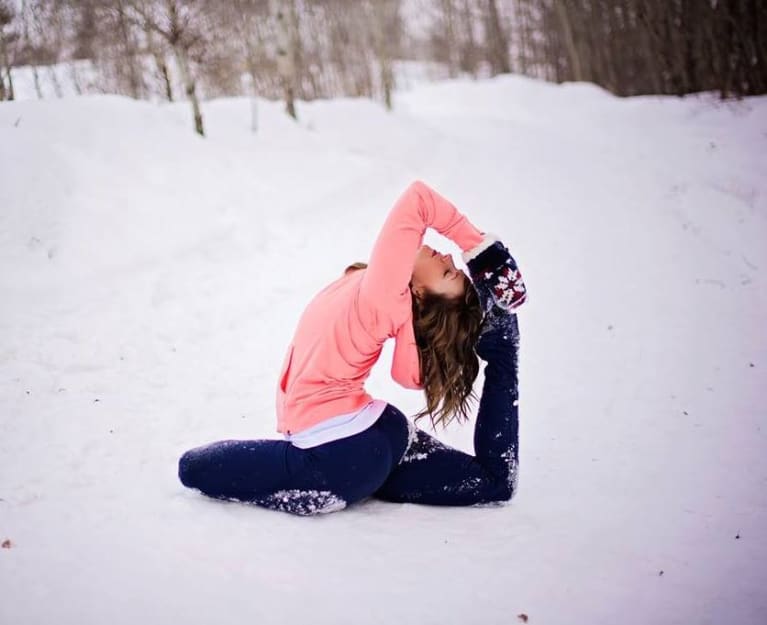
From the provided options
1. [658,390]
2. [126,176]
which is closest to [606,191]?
[658,390]

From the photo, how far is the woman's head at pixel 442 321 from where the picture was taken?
2.45 m

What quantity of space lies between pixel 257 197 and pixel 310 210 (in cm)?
70

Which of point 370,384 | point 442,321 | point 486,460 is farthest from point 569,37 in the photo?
point 486,460

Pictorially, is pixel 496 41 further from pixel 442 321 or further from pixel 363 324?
pixel 363 324

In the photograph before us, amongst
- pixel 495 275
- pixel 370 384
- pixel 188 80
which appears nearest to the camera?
pixel 495 275

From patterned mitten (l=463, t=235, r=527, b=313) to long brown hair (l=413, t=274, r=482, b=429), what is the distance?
0.23 ft

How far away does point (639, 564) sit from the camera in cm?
216

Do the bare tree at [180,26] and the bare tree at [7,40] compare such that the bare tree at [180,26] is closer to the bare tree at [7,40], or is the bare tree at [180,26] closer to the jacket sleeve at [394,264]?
the bare tree at [7,40]

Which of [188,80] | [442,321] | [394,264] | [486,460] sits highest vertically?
[188,80]

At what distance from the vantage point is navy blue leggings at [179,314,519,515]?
2312 mm

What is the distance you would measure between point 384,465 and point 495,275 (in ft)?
3.08

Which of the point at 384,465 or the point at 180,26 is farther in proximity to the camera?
the point at 180,26

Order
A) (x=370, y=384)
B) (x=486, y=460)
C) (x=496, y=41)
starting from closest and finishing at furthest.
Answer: (x=486, y=460)
(x=370, y=384)
(x=496, y=41)

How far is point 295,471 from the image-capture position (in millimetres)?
2305
